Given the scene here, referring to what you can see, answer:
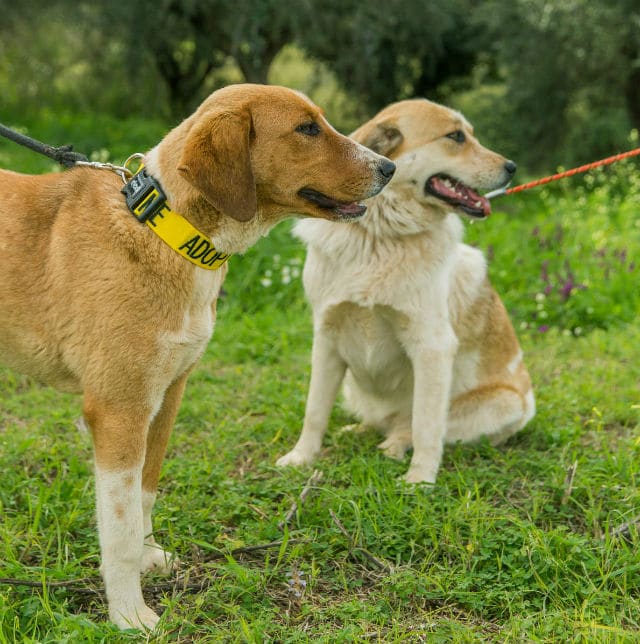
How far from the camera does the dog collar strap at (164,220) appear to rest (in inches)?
102

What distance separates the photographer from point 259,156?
2650 mm

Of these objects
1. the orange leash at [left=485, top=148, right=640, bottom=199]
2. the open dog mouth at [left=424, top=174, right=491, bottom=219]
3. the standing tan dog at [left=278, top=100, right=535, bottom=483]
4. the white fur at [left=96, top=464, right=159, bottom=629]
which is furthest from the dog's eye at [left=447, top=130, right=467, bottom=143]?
the white fur at [left=96, top=464, right=159, bottom=629]

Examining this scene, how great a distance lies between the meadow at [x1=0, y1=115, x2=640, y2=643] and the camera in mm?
2697

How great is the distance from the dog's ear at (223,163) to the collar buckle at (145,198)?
156 millimetres

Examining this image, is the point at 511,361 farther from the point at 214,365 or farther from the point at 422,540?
the point at 214,365

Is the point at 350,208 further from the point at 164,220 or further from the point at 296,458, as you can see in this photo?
the point at 296,458

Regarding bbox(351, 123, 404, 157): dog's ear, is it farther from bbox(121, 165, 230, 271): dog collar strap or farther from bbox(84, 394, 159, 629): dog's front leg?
bbox(84, 394, 159, 629): dog's front leg

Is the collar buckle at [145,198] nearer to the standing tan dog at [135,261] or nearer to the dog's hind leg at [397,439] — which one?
the standing tan dog at [135,261]

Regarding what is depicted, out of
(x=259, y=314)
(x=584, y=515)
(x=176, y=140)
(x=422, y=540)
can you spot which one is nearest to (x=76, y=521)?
(x=422, y=540)

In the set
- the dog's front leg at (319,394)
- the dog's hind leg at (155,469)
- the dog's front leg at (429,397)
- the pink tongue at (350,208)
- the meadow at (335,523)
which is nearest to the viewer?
the meadow at (335,523)

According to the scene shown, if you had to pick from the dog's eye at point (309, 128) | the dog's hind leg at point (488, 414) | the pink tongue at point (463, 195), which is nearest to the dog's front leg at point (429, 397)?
the dog's hind leg at point (488, 414)

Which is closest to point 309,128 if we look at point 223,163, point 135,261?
point 223,163

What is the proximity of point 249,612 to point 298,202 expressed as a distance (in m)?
1.35

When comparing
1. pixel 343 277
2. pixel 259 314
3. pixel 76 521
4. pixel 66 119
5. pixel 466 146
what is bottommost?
pixel 66 119
